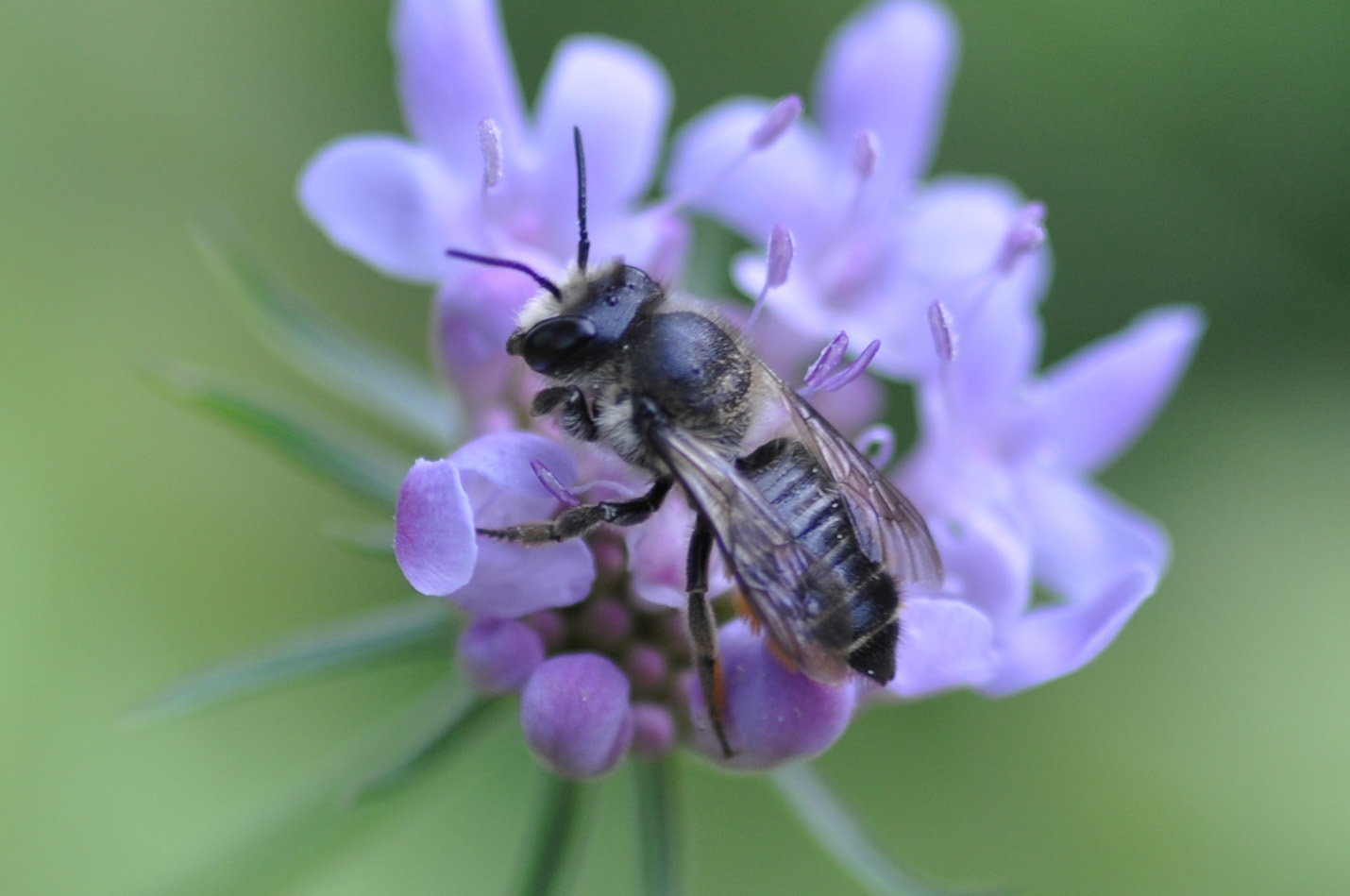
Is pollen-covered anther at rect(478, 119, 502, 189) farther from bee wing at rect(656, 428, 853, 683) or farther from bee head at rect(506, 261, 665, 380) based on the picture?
bee wing at rect(656, 428, 853, 683)

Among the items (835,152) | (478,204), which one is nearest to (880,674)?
(478,204)

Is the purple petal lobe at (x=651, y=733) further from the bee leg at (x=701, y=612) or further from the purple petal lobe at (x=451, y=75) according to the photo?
the purple petal lobe at (x=451, y=75)

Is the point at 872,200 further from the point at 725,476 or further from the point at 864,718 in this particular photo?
the point at 864,718

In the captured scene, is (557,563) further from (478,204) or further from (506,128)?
(506,128)

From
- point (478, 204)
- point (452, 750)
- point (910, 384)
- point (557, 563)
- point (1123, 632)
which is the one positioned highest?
point (478, 204)

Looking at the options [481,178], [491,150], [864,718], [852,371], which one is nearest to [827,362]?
[852,371]

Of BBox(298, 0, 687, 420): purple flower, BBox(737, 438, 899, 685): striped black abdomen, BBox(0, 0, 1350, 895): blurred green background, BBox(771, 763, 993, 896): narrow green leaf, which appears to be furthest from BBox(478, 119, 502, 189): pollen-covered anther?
BBox(0, 0, 1350, 895): blurred green background
